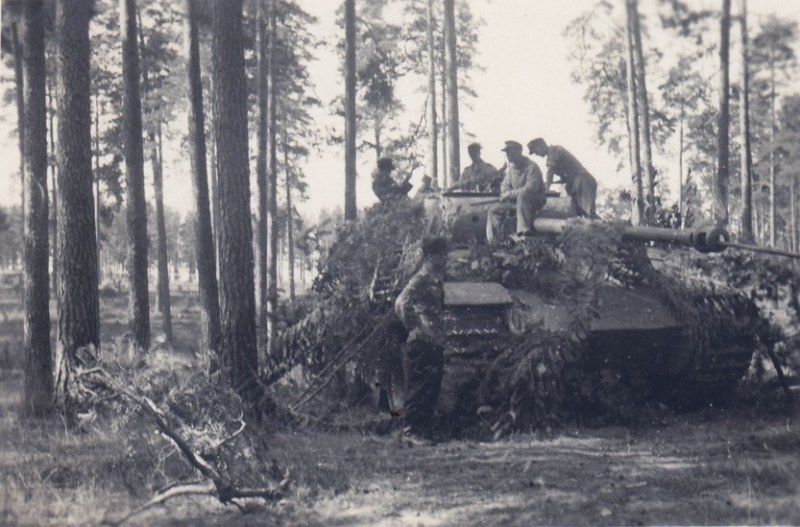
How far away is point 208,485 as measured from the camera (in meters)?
5.27

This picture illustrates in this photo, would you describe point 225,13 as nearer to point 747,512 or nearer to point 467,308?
point 467,308

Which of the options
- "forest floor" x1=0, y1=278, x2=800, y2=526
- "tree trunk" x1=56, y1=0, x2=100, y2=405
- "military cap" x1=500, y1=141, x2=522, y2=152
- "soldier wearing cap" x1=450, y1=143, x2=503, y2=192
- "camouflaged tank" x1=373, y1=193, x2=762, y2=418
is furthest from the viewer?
"soldier wearing cap" x1=450, y1=143, x2=503, y2=192

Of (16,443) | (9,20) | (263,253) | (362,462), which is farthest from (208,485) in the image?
(263,253)

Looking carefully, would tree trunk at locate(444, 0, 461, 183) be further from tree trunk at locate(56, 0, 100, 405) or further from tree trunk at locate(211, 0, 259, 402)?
tree trunk at locate(56, 0, 100, 405)

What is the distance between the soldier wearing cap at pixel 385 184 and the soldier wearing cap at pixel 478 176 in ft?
2.56

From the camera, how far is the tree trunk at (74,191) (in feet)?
27.6

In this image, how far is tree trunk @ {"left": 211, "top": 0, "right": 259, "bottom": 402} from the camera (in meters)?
8.22

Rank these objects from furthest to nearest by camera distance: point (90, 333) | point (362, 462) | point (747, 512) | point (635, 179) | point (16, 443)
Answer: point (635, 179)
point (90, 333)
point (16, 443)
point (362, 462)
point (747, 512)

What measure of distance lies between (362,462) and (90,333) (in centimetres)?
383

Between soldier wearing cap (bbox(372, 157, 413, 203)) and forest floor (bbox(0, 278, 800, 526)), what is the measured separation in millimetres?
4626

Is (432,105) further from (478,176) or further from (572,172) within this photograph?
(572,172)

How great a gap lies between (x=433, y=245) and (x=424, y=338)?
1026 mm

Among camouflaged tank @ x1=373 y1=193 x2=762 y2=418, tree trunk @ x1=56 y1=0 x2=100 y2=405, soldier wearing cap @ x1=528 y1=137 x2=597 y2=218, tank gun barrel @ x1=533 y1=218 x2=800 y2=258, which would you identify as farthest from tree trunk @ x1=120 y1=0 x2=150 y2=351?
tank gun barrel @ x1=533 y1=218 x2=800 y2=258

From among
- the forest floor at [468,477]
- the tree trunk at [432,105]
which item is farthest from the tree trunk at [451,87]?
the forest floor at [468,477]
